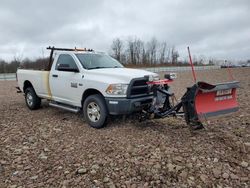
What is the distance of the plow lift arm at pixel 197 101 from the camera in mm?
5043

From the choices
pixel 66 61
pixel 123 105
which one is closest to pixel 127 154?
pixel 123 105

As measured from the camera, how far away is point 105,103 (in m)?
6.02

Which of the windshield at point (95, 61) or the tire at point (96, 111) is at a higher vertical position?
the windshield at point (95, 61)

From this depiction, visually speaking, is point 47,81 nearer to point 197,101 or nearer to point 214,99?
point 197,101

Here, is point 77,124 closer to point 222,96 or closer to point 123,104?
point 123,104

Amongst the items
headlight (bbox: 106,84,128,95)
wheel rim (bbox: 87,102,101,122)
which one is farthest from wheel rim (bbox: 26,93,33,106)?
headlight (bbox: 106,84,128,95)

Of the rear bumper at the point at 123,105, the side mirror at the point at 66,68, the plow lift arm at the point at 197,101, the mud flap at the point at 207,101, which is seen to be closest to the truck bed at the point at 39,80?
the side mirror at the point at 66,68

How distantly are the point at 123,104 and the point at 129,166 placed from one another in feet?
5.85

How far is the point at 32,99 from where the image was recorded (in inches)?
343

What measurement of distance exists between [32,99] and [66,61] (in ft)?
7.74

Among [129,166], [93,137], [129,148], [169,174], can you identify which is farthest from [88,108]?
[169,174]

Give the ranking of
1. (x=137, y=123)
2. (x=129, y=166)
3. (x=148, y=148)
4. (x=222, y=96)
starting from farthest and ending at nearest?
(x=137, y=123)
(x=222, y=96)
(x=148, y=148)
(x=129, y=166)

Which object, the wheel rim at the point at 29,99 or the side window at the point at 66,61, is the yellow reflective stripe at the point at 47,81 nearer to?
the side window at the point at 66,61

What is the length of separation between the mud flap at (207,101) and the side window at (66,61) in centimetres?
322
